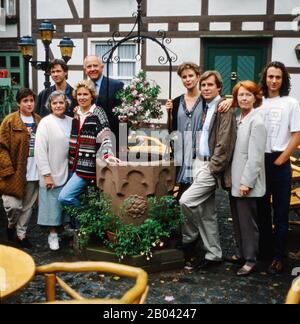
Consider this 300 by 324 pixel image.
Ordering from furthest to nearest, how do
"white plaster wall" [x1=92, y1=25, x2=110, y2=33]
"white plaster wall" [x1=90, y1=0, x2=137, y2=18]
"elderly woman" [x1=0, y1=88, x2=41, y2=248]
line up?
"white plaster wall" [x1=92, y1=25, x2=110, y2=33] → "white plaster wall" [x1=90, y1=0, x2=137, y2=18] → "elderly woman" [x1=0, y1=88, x2=41, y2=248]

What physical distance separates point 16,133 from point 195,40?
292 inches

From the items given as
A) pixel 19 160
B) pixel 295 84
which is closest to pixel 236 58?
pixel 295 84

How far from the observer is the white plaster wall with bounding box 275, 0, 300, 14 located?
10266mm

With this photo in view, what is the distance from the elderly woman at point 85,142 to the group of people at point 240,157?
657 millimetres

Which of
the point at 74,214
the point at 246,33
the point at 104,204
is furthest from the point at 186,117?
the point at 246,33

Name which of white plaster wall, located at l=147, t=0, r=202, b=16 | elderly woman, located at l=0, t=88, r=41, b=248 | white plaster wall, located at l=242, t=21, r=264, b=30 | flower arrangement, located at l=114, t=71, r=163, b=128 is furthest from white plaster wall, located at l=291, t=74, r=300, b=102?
elderly woman, located at l=0, t=88, r=41, b=248

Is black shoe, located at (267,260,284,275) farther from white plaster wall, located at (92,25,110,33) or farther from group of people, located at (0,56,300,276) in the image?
white plaster wall, located at (92,25,110,33)

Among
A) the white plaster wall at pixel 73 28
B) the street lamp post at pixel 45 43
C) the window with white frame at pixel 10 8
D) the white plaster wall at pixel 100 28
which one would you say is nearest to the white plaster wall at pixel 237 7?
the white plaster wall at pixel 100 28

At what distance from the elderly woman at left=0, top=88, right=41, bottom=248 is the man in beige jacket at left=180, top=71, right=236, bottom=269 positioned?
1.54 meters

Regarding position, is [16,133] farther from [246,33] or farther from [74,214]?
[246,33]

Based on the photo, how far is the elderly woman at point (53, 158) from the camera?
4348 mm

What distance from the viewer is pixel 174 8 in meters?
11.0

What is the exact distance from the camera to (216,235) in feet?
13.5

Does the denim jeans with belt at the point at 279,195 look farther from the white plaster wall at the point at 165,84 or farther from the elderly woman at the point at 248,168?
the white plaster wall at the point at 165,84
